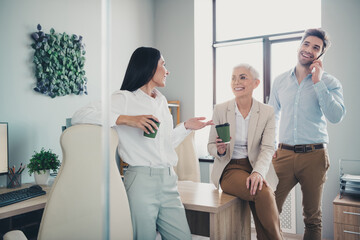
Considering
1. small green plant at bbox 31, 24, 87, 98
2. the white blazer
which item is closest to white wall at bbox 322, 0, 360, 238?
the white blazer

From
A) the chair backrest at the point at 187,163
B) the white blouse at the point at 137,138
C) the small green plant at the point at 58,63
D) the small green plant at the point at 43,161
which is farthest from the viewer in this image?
the chair backrest at the point at 187,163

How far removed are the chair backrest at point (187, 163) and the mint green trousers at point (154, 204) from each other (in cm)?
113

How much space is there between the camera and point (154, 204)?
52.9 inches

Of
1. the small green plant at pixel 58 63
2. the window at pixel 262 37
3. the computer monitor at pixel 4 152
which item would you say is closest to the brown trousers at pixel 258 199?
the small green plant at pixel 58 63

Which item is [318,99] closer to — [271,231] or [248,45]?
[271,231]

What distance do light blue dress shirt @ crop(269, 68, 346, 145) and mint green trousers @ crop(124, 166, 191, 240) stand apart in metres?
1.00

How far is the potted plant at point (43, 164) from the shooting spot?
182cm

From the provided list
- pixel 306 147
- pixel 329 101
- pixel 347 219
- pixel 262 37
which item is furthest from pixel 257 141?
pixel 262 37

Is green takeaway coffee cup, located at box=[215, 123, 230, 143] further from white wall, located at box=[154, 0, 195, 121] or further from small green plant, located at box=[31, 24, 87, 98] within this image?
white wall, located at box=[154, 0, 195, 121]

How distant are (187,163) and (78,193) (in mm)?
1587

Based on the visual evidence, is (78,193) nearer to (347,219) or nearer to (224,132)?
(224,132)

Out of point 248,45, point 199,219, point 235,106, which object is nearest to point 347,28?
point 248,45

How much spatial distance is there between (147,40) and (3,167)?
2.48 meters

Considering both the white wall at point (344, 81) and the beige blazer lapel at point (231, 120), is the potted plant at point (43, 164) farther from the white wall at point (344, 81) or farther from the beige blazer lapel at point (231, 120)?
the white wall at point (344, 81)
